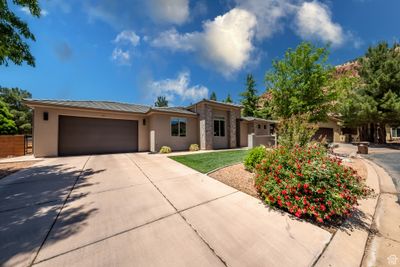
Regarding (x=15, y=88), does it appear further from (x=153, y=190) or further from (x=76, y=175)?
(x=153, y=190)

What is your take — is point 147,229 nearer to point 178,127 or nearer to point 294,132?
point 294,132

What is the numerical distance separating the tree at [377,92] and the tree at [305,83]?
22.6 ft

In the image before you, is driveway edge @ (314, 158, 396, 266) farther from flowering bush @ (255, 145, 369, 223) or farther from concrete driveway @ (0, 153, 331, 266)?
flowering bush @ (255, 145, 369, 223)

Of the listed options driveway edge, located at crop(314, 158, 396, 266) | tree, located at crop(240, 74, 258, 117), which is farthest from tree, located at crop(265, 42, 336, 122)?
tree, located at crop(240, 74, 258, 117)

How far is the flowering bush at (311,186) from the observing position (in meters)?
2.89

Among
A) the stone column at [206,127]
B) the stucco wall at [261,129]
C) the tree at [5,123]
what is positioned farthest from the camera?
the stucco wall at [261,129]

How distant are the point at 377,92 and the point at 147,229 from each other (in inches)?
968

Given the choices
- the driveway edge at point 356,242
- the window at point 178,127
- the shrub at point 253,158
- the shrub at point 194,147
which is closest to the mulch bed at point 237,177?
the shrub at point 253,158

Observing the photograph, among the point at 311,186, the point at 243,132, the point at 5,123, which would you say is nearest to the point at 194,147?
the point at 243,132

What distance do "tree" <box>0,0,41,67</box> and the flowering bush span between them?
28.6 feet

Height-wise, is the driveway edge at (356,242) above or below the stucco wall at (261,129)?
below

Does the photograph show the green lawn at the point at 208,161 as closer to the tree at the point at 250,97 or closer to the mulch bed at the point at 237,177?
the mulch bed at the point at 237,177

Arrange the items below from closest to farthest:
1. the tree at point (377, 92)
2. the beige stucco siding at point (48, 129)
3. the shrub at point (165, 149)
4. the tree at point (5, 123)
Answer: the beige stucco siding at point (48, 129)
the shrub at point (165, 149)
the tree at point (377, 92)
the tree at point (5, 123)

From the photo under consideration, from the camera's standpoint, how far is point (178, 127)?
13.0 meters
